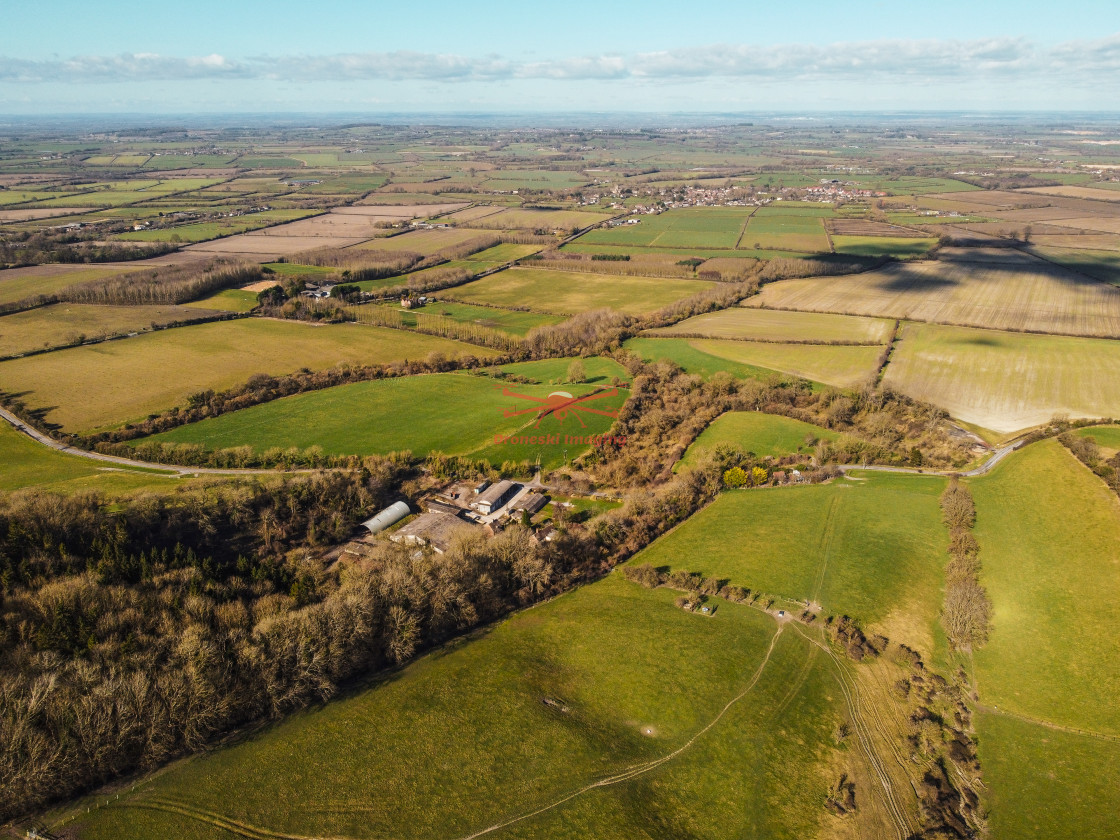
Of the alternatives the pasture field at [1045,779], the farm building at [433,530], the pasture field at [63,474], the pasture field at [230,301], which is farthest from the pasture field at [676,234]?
the pasture field at [1045,779]

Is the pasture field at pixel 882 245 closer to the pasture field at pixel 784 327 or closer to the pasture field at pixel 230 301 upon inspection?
→ the pasture field at pixel 784 327

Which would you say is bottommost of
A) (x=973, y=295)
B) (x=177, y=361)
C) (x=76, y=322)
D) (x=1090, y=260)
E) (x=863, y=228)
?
(x=177, y=361)

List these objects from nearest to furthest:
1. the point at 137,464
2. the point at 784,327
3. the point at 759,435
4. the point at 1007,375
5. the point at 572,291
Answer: the point at 137,464 → the point at 759,435 → the point at 1007,375 → the point at 784,327 → the point at 572,291

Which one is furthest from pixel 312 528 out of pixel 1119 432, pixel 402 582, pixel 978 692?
pixel 1119 432

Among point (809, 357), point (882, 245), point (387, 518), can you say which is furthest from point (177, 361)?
point (882, 245)

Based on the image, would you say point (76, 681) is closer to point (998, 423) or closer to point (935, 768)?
point (935, 768)

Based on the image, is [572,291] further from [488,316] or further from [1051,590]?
[1051,590]
